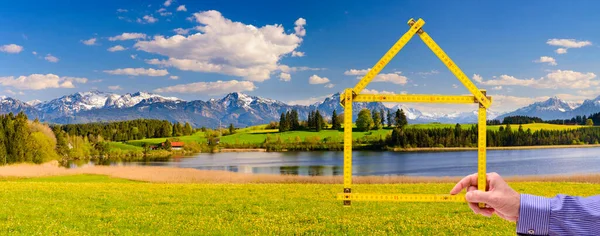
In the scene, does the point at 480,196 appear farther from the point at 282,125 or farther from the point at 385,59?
the point at 282,125

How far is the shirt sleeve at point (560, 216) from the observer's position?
290 cm

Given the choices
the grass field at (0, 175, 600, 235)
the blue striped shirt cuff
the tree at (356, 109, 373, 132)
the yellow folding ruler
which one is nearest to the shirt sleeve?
the blue striped shirt cuff

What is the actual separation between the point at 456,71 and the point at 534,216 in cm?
347

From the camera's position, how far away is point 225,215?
17.7m

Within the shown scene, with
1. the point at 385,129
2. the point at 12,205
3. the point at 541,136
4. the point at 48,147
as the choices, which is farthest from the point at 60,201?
the point at 541,136

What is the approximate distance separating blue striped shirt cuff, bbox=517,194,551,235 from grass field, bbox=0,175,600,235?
11.1 meters

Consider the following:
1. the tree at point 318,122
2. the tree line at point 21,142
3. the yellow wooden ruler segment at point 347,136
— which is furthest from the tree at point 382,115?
the yellow wooden ruler segment at point 347,136

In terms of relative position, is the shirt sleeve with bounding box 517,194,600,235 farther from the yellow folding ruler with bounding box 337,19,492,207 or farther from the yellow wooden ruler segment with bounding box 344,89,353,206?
the yellow wooden ruler segment with bounding box 344,89,353,206

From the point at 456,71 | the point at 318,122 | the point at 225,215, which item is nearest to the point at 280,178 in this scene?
the point at 225,215

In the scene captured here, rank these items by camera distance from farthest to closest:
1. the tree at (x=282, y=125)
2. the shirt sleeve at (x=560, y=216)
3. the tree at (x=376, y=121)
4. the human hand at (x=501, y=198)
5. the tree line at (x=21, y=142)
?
the tree at (x=282, y=125), the tree at (x=376, y=121), the tree line at (x=21, y=142), the human hand at (x=501, y=198), the shirt sleeve at (x=560, y=216)

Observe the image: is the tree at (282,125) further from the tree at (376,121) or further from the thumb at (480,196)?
the thumb at (480,196)

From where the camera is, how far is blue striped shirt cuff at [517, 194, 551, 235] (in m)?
3.10

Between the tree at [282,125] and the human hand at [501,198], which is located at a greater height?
the tree at [282,125]

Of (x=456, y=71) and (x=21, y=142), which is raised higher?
(x=456, y=71)
